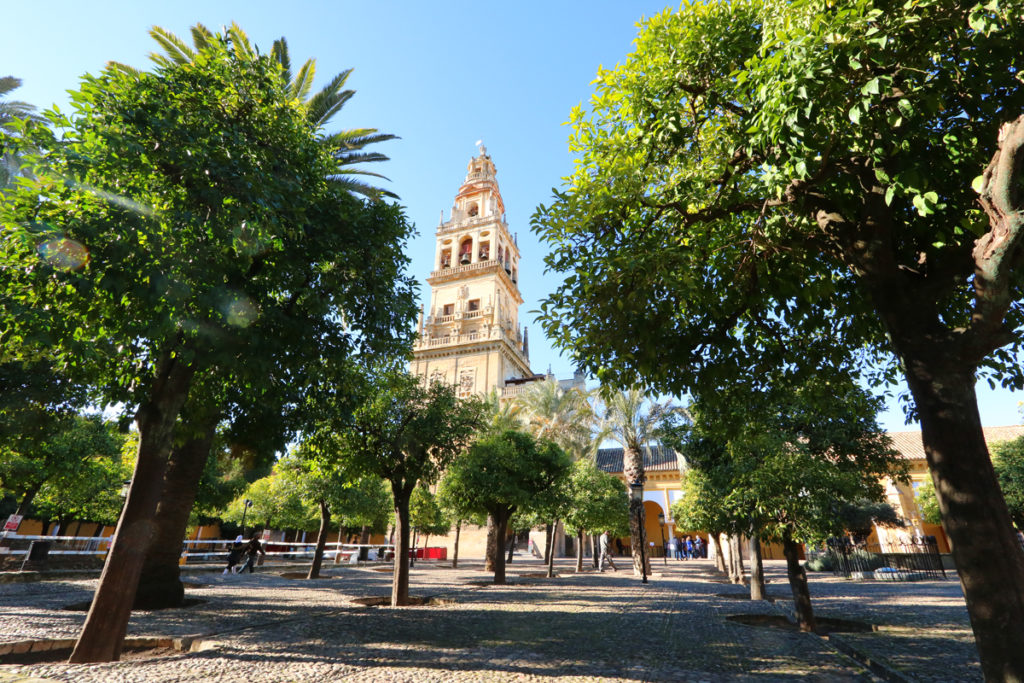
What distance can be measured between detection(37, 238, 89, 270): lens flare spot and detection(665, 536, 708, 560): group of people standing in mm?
43856

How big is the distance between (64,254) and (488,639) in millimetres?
7246

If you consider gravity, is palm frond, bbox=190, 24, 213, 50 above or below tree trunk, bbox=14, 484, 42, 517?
above

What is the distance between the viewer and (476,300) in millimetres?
51406

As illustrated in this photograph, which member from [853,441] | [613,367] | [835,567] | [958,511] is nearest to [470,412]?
[613,367]

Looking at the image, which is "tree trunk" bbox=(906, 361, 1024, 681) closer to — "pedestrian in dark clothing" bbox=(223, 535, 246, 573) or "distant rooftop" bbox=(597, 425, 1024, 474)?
"pedestrian in dark clothing" bbox=(223, 535, 246, 573)

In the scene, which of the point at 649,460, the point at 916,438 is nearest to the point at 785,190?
the point at 649,460

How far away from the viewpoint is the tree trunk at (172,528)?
9984 mm

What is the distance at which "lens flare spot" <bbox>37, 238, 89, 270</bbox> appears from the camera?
18.2 feet

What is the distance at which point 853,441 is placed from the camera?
43.0ft

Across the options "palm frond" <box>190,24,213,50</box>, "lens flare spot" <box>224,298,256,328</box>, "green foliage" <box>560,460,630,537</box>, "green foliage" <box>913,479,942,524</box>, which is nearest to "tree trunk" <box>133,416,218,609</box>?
"lens flare spot" <box>224,298,256,328</box>

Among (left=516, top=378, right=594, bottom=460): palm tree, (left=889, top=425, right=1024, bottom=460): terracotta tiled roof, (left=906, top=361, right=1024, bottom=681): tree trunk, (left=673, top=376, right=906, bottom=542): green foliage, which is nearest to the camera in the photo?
(left=906, top=361, right=1024, bottom=681): tree trunk

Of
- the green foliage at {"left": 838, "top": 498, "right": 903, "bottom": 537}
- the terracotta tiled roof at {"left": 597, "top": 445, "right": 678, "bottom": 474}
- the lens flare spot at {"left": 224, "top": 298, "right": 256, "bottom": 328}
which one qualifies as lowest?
the green foliage at {"left": 838, "top": 498, "right": 903, "bottom": 537}

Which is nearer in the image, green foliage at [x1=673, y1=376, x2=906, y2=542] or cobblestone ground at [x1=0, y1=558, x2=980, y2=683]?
cobblestone ground at [x1=0, y1=558, x2=980, y2=683]

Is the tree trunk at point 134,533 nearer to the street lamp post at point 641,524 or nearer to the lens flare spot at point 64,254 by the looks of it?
the lens flare spot at point 64,254
